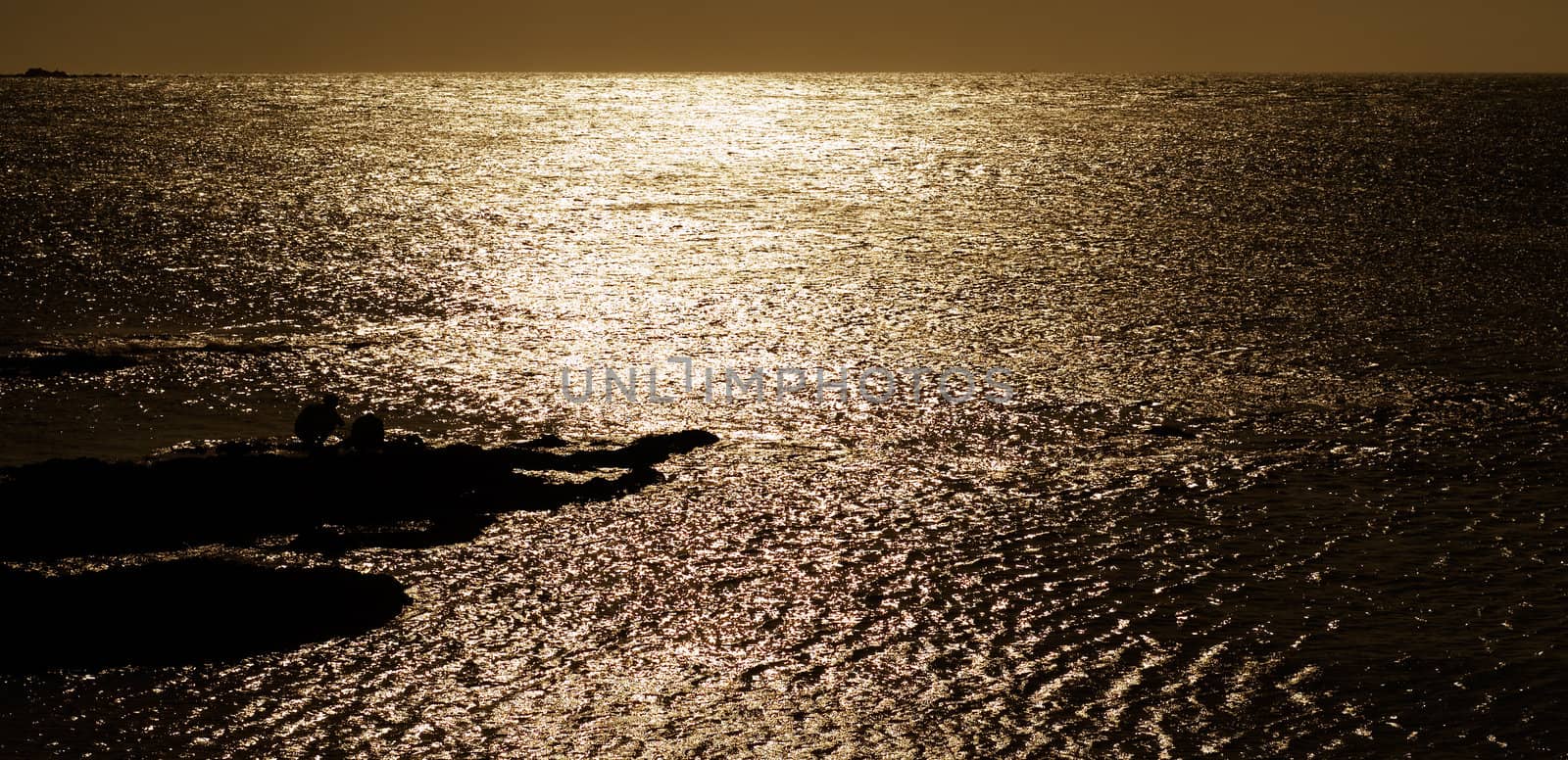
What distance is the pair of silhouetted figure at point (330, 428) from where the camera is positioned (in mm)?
39469

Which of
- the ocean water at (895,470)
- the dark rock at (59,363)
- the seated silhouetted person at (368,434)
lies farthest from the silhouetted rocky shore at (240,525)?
the dark rock at (59,363)

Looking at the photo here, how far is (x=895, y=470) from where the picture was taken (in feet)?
140

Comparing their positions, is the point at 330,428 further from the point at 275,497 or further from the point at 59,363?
the point at 59,363

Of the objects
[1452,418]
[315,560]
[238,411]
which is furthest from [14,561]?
[1452,418]

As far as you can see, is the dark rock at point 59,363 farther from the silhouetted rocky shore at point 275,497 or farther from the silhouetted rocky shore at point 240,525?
the silhouetted rocky shore at point 275,497

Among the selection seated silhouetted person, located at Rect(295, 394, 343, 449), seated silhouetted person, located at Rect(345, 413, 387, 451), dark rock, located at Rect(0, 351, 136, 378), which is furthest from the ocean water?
seated silhouetted person, located at Rect(345, 413, 387, 451)

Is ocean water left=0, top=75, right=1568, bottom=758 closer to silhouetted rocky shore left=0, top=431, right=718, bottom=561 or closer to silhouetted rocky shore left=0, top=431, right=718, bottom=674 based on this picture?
silhouetted rocky shore left=0, top=431, right=718, bottom=674

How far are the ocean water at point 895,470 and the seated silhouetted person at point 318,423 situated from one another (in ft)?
15.9

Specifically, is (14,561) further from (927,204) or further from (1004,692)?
(927,204)

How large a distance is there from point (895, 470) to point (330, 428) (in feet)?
51.1

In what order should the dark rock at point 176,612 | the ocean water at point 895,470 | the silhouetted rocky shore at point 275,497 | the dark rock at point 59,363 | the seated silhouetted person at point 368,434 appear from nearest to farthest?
the ocean water at point 895,470, the dark rock at point 176,612, the silhouetted rocky shore at point 275,497, the seated silhouetted person at point 368,434, the dark rock at point 59,363

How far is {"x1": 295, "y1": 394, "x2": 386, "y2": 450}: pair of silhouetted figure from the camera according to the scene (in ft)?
129

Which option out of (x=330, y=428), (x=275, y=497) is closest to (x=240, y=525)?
(x=275, y=497)

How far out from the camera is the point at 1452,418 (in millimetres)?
49281
